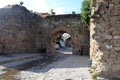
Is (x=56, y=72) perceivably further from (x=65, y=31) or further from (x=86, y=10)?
(x=65, y=31)

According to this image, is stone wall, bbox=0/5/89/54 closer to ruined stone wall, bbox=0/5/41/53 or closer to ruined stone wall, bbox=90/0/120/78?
ruined stone wall, bbox=0/5/41/53

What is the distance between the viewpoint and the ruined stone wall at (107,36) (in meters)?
5.90

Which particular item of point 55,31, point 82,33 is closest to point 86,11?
point 82,33

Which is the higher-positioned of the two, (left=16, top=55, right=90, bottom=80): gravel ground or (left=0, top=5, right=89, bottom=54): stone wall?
(left=0, top=5, right=89, bottom=54): stone wall

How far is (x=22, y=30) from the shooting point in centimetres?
1909

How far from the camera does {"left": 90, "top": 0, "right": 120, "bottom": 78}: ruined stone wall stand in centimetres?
590

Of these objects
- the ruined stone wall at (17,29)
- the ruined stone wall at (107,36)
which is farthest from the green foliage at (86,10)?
the ruined stone wall at (107,36)

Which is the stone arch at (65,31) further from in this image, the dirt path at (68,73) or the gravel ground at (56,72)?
the dirt path at (68,73)

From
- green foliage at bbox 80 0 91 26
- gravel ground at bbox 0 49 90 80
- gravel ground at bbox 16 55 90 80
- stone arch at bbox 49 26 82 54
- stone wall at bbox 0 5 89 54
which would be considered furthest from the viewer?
stone arch at bbox 49 26 82 54

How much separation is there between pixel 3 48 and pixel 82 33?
251 inches

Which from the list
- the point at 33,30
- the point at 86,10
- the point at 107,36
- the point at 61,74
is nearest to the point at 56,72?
the point at 61,74

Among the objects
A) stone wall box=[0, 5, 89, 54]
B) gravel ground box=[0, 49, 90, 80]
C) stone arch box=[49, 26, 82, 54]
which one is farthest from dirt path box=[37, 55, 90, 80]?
stone arch box=[49, 26, 82, 54]

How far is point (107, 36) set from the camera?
19.7ft

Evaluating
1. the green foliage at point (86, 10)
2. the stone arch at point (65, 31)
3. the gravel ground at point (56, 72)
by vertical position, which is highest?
the green foliage at point (86, 10)
